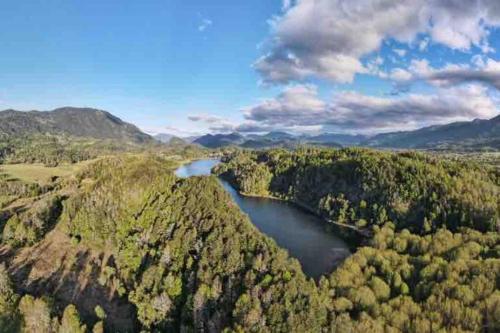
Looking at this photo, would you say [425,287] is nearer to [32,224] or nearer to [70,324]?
[70,324]

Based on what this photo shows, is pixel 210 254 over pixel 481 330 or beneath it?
over

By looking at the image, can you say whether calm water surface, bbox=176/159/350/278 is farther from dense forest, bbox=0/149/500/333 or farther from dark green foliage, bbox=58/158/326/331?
dark green foliage, bbox=58/158/326/331

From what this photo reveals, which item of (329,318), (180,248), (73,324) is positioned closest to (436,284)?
(329,318)

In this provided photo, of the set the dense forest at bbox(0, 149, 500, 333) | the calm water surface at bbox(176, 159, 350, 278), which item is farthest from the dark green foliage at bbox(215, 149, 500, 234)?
the calm water surface at bbox(176, 159, 350, 278)

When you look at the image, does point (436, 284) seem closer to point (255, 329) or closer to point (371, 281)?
point (371, 281)

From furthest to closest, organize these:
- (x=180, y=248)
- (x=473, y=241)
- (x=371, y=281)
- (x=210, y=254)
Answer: (x=473, y=241) → (x=180, y=248) → (x=210, y=254) → (x=371, y=281)

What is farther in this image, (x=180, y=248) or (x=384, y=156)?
(x=384, y=156)
